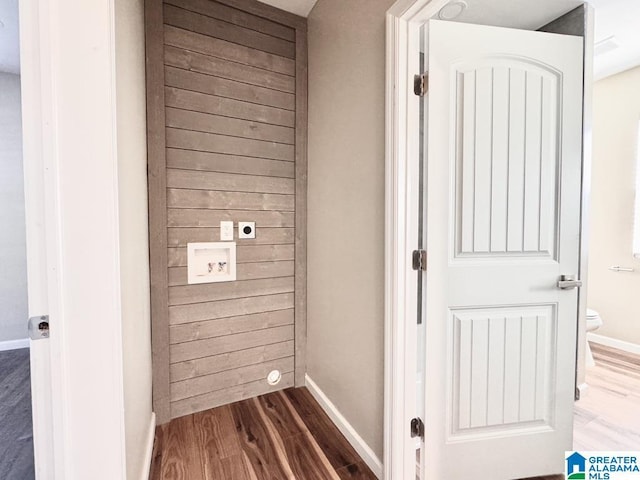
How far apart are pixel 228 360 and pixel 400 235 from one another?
1.37m

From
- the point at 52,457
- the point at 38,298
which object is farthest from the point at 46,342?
the point at 52,457

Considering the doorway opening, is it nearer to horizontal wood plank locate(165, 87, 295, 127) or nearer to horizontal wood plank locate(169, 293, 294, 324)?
horizontal wood plank locate(169, 293, 294, 324)

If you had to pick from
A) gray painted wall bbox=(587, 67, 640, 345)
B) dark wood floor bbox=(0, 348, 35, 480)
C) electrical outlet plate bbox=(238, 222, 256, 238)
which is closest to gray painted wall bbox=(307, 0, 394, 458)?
electrical outlet plate bbox=(238, 222, 256, 238)

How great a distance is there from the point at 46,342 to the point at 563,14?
307 centimetres

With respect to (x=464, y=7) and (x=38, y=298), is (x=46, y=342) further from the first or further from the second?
(x=464, y=7)

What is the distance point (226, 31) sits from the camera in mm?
1811

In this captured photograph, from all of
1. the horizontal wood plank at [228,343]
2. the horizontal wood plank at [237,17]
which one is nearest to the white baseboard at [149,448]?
the horizontal wood plank at [228,343]

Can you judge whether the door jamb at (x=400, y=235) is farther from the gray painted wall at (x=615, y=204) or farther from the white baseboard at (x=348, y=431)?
the gray painted wall at (x=615, y=204)

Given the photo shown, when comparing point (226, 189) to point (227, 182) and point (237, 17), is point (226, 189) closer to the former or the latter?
point (227, 182)

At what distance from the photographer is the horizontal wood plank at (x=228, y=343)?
5.76 ft

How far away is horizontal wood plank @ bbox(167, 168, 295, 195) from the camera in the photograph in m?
1.71

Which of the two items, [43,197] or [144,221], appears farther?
[144,221]

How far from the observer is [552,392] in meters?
1.37

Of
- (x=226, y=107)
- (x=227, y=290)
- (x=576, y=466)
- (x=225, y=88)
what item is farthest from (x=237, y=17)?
(x=576, y=466)
